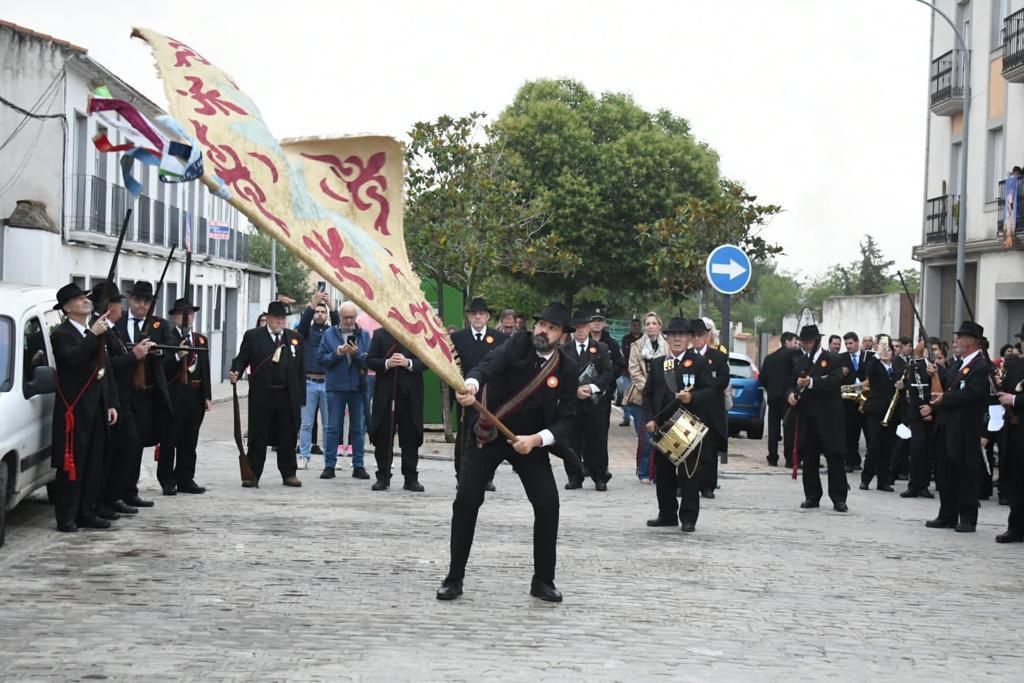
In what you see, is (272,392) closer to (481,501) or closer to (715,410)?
(715,410)

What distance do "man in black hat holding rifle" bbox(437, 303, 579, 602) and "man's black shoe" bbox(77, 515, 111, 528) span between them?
3631mm

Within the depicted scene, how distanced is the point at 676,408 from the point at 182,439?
481cm

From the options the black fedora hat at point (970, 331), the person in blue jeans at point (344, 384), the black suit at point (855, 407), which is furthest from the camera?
the black suit at point (855, 407)

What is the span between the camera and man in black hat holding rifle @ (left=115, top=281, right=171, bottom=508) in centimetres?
1231

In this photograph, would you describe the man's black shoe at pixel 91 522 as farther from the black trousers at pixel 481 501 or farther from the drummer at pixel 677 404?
the drummer at pixel 677 404

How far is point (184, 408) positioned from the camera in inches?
526

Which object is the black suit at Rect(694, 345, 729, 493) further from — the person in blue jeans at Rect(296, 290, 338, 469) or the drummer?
the person in blue jeans at Rect(296, 290, 338, 469)

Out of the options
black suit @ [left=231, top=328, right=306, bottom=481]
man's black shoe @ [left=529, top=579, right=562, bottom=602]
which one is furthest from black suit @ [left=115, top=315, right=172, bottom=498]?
man's black shoe @ [left=529, top=579, right=562, bottom=602]

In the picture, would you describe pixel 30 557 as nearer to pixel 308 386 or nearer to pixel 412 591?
pixel 412 591

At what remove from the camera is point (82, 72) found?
30.3 meters

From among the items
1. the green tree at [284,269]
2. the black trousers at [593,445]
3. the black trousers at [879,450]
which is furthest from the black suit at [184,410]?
the green tree at [284,269]

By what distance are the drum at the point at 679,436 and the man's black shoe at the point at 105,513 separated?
4675mm

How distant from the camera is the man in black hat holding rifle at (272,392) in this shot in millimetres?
14266

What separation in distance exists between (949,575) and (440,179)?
14288mm
